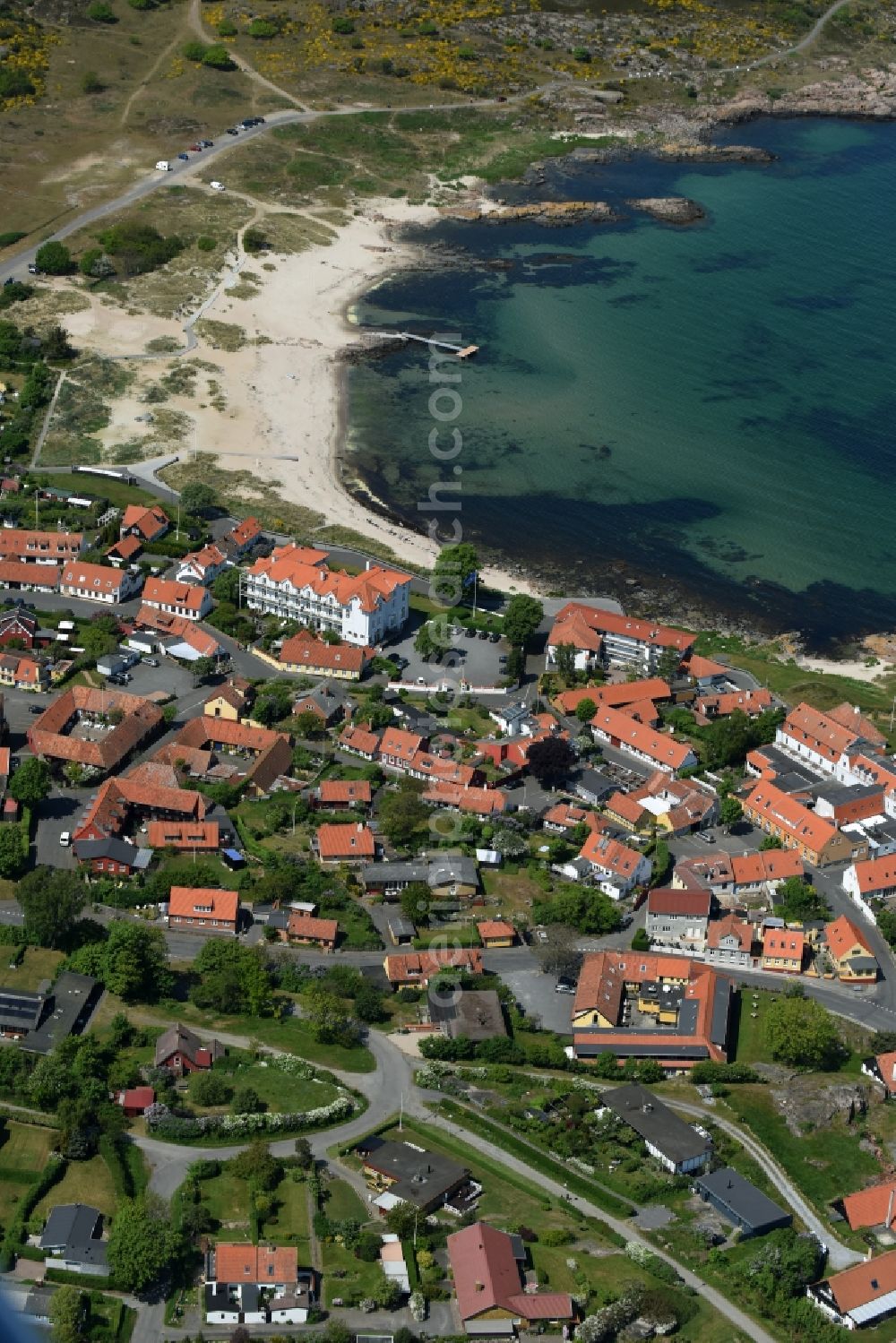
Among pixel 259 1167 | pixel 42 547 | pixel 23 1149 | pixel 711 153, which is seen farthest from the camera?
pixel 711 153

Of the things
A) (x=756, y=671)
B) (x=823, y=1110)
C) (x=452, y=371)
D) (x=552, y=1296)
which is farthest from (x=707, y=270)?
(x=552, y=1296)

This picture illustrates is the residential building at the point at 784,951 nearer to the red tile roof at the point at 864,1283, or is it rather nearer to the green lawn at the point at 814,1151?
the green lawn at the point at 814,1151

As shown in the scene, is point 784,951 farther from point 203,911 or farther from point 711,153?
point 711,153

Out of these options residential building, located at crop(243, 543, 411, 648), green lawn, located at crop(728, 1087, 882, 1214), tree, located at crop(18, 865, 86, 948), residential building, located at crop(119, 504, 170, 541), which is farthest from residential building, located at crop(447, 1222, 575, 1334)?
residential building, located at crop(119, 504, 170, 541)

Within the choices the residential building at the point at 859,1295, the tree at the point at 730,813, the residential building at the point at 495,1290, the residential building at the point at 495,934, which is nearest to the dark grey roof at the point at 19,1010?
the residential building at the point at 495,1290

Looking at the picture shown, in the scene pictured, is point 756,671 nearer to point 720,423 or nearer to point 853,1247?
point 720,423

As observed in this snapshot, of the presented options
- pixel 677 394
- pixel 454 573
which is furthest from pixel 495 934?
pixel 677 394

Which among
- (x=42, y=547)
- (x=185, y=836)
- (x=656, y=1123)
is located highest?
(x=42, y=547)
